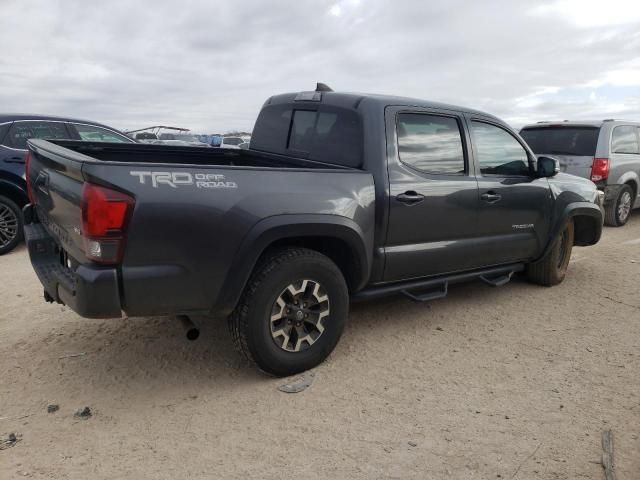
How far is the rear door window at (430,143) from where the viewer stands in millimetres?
3756

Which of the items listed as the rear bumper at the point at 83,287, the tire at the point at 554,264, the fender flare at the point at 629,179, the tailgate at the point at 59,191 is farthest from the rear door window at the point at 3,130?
the fender flare at the point at 629,179

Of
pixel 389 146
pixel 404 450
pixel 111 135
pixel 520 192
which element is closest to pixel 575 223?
pixel 520 192

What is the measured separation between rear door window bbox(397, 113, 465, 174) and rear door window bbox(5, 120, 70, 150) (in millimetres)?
5039

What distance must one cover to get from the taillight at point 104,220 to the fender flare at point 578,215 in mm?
3947

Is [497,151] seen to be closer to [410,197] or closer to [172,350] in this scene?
[410,197]

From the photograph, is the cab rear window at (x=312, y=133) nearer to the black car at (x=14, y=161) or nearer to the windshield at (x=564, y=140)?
the black car at (x=14, y=161)

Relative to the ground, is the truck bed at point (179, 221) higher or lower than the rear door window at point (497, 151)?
lower

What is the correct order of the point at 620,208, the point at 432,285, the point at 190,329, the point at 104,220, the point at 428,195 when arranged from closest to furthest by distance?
the point at 104,220, the point at 190,329, the point at 428,195, the point at 432,285, the point at 620,208

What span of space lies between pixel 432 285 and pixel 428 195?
2.59 ft

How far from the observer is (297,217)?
309 centimetres

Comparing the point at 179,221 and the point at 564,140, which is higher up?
the point at 564,140

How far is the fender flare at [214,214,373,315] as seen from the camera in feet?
9.61

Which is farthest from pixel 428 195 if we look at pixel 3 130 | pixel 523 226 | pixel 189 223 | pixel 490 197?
pixel 3 130

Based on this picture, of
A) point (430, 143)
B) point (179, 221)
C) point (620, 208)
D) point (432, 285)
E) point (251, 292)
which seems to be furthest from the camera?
point (620, 208)
